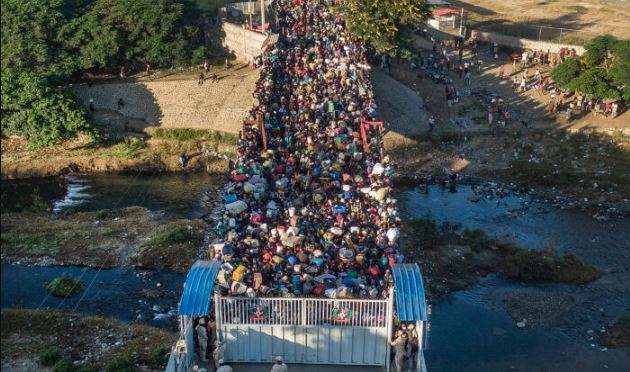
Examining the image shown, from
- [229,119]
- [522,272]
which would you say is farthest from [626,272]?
[229,119]

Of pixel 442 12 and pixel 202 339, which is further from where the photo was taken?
pixel 442 12

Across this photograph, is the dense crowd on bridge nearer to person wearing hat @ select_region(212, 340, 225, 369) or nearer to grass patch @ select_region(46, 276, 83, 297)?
person wearing hat @ select_region(212, 340, 225, 369)

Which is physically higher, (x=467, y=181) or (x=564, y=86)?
(x=564, y=86)

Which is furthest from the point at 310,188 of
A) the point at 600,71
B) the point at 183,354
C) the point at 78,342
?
the point at 600,71

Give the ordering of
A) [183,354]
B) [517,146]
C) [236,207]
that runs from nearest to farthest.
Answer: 1. [183,354]
2. [236,207]
3. [517,146]

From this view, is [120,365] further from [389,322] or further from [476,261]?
[476,261]

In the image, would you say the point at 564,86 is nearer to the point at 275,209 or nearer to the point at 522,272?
the point at 522,272

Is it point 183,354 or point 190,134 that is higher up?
point 183,354

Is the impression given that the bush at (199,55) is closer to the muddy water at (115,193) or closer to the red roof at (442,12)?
the muddy water at (115,193)
